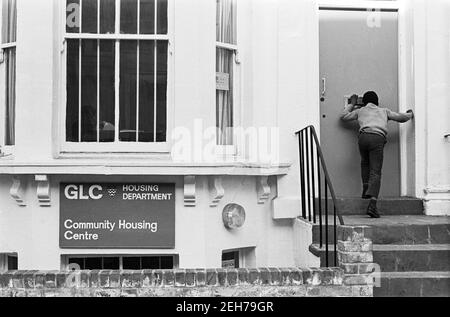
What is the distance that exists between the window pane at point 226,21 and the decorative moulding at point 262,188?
154cm

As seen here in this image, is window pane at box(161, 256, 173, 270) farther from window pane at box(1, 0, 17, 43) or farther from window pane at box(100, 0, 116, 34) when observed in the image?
window pane at box(1, 0, 17, 43)

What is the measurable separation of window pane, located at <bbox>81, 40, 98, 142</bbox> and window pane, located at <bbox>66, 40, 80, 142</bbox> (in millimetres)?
62

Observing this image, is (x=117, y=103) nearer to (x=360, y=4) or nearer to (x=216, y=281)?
(x=216, y=281)

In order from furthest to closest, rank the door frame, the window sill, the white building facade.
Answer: the door frame < the white building facade < the window sill

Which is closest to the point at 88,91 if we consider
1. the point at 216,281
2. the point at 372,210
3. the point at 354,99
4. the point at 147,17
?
the point at 147,17

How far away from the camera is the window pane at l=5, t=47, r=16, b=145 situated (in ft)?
20.8

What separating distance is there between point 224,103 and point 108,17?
1.51m

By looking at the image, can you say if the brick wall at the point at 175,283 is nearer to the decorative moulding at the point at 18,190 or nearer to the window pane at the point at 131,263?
the decorative moulding at the point at 18,190

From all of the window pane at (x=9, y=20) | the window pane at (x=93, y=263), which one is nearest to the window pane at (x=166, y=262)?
the window pane at (x=93, y=263)

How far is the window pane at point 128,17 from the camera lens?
244 inches

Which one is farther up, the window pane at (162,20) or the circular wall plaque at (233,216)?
the window pane at (162,20)

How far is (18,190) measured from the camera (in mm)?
5973

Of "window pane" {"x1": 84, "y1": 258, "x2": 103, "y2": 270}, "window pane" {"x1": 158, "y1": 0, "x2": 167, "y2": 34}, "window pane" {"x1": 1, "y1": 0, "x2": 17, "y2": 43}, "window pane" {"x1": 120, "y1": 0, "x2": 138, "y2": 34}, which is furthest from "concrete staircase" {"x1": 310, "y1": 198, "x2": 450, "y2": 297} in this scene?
"window pane" {"x1": 1, "y1": 0, "x2": 17, "y2": 43}

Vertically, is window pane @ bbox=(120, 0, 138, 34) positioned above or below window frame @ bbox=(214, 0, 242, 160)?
above
